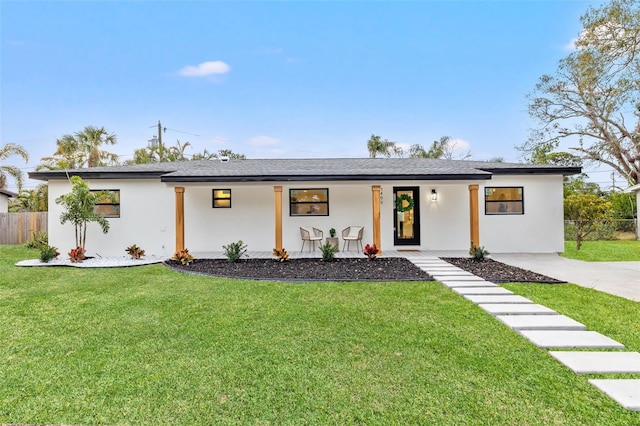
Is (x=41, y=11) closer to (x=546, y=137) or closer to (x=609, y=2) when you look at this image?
(x=609, y=2)

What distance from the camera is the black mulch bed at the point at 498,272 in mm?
5949

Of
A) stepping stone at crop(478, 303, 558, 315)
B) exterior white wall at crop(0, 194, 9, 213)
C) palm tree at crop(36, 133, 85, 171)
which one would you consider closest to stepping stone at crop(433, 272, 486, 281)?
stepping stone at crop(478, 303, 558, 315)

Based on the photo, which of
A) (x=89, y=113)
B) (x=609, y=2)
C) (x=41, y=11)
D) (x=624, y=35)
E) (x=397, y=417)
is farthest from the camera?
(x=89, y=113)

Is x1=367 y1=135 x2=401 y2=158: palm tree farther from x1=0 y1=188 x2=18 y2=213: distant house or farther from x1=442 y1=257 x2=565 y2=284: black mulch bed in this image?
x1=0 y1=188 x2=18 y2=213: distant house

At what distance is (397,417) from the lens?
206cm

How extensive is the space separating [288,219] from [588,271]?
25.7 feet

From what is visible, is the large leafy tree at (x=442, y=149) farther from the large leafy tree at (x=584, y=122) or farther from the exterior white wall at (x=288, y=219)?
the exterior white wall at (x=288, y=219)

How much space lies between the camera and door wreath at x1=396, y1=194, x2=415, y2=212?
34.0 feet

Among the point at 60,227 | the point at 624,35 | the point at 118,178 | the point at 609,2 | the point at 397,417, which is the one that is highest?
the point at 609,2

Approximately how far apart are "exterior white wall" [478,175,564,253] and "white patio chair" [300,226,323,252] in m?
5.18

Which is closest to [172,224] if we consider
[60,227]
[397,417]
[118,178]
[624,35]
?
[118,178]

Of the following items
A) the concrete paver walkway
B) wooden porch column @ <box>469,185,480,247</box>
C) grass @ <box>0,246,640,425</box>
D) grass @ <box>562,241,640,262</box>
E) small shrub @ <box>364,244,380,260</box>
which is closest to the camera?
grass @ <box>0,246,640,425</box>

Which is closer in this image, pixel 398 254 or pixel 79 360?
pixel 79 360

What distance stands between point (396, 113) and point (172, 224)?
14769mm
